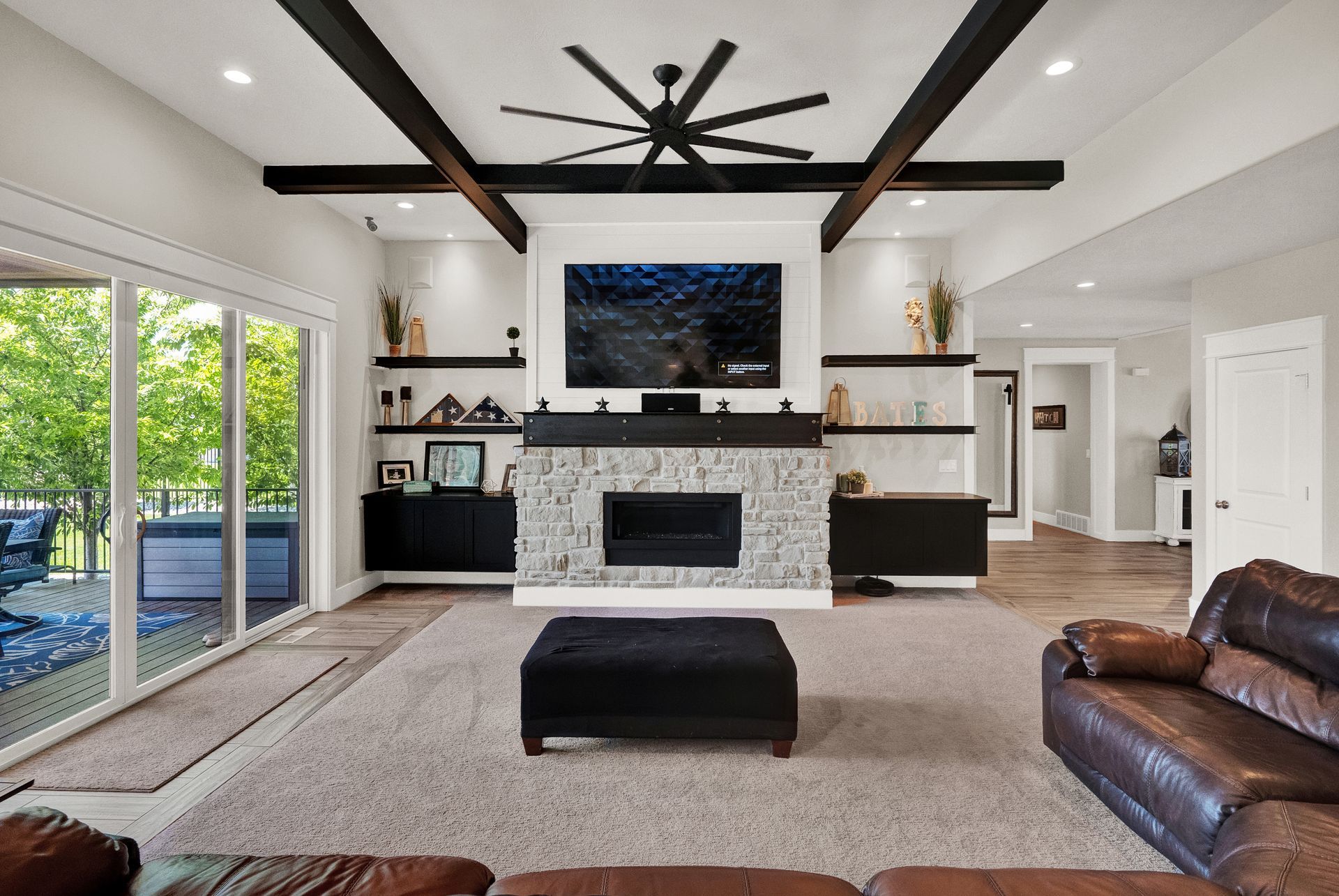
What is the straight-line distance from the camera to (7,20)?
2.49 m

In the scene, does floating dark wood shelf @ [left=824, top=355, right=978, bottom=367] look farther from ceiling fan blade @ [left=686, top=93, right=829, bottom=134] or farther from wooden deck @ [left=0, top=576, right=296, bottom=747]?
wooden deck @ [left=0, top=576, right=296, bottom=747]

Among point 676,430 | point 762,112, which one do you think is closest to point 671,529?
point 676,430

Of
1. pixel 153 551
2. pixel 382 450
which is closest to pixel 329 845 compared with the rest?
pixel 153 551

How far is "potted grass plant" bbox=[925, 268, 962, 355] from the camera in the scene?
538 cm

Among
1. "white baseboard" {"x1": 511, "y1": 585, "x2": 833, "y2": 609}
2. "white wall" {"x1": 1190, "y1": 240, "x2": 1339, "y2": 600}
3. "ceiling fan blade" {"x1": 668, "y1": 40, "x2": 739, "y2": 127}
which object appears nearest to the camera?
"ceiling fan blade" {"x1": 668, "y1": 40, "x2": 739, "y2": 127}

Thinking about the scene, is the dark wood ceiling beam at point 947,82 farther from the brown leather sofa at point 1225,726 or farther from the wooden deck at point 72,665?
the wooden deck at point 72,665

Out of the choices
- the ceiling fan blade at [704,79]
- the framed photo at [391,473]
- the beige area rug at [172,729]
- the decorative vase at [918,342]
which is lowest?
the beige area rug at [172,729]

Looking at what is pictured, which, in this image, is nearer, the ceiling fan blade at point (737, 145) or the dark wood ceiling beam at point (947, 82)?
the dark wood ceiling beam at point (947, 82)

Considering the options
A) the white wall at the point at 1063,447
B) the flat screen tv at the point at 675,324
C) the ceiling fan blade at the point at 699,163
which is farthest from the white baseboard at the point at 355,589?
the white wall at the point at 1063,447

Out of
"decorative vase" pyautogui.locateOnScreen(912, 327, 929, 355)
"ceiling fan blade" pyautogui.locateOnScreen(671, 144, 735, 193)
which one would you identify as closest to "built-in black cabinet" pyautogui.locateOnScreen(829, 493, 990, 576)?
"decorative vase" pyautogui.locateOnScreen(912, 327, 929, 355)

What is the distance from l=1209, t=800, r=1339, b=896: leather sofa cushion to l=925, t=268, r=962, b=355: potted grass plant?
14.1 ft

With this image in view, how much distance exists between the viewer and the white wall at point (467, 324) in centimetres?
563

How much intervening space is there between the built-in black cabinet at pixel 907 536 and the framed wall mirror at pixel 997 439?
9.94 feet

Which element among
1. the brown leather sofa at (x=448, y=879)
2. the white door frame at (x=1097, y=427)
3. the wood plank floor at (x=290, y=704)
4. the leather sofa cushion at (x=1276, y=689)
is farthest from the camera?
the white door frame at (x=1097, y=427)
